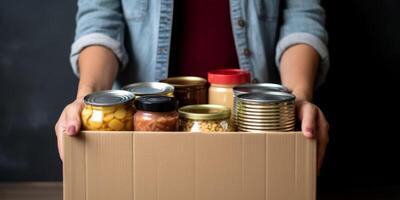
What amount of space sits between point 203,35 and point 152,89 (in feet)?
1.01

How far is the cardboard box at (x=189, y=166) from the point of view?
61cm

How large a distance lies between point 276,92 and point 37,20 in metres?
0.77

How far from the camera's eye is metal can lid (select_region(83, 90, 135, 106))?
0.63 metres

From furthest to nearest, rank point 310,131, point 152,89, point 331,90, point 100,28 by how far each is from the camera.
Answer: point 331,90
point 100,28
point 152,89
point 310,131

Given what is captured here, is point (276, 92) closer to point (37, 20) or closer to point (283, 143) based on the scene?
point (283, 143)

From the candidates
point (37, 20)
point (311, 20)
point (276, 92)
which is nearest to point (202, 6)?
point (311, 20)

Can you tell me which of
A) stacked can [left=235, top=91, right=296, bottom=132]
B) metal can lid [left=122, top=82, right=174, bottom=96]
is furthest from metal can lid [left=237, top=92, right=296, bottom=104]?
metal can lid [left=122, top=82, right=174, bottom=96]

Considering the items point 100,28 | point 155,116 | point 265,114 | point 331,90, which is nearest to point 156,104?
point 155,116

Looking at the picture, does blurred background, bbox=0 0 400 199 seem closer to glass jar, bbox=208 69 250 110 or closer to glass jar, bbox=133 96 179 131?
glass jar, bbox=208 69 250 110

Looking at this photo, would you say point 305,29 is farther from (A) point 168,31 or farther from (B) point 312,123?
(B) point 312,123

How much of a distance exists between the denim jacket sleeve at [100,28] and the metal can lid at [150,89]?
0.23 m

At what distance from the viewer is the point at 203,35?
3.34 ft

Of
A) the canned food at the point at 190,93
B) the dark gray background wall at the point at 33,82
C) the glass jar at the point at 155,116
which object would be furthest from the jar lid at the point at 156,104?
the dark gray background wall at the point at 33,82

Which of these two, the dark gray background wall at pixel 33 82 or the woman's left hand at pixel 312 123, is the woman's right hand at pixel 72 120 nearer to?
the woman's left hand at pixel 312 123
